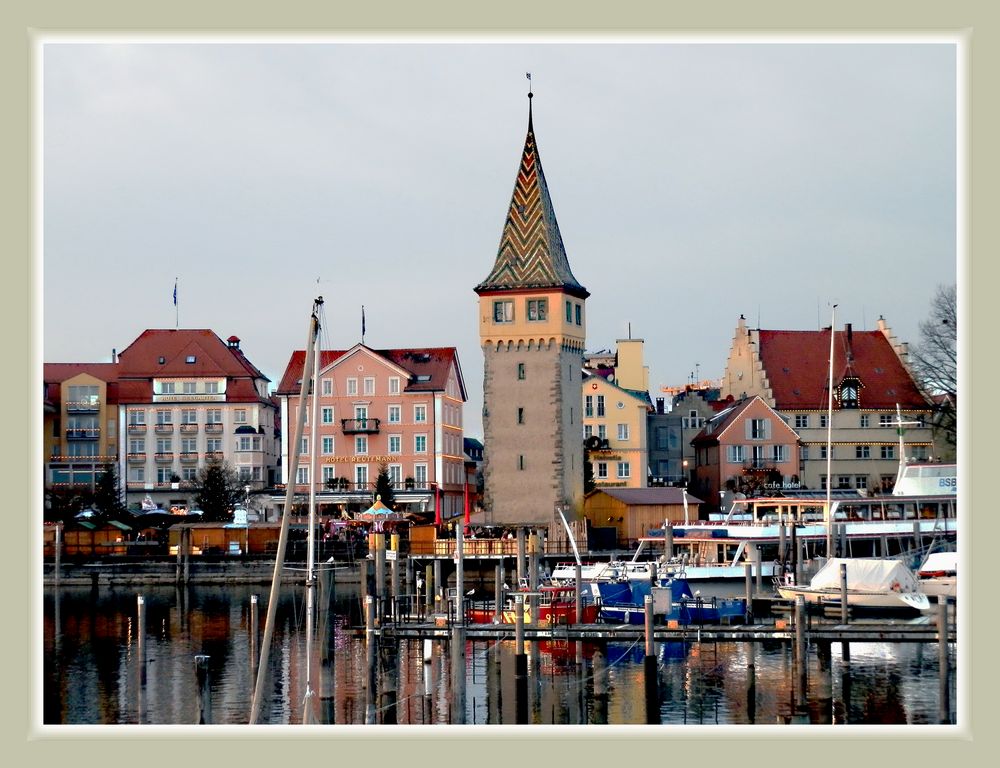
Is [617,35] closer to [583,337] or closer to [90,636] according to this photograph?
[90,636]

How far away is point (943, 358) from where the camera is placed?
79.2m

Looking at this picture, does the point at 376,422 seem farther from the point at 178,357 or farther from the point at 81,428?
the point at 81,428

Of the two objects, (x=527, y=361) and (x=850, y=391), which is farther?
(x=850, y=391)

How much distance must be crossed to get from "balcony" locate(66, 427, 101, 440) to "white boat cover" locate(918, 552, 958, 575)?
193 ft

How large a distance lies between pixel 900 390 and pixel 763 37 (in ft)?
241

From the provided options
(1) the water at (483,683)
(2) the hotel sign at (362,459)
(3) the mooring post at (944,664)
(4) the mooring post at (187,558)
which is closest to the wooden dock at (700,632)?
(1) the water at (483,683)

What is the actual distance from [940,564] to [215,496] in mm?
47478

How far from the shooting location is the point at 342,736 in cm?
2912

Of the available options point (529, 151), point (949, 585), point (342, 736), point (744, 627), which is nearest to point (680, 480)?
point (529, 151)

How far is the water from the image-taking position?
136ft

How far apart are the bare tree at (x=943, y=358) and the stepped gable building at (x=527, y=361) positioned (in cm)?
1744

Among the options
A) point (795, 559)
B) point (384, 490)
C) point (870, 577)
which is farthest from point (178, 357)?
point (870, 577)

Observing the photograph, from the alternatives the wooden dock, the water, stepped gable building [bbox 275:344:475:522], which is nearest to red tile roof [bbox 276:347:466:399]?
stepped gable building [bbox 275:344:475:522]

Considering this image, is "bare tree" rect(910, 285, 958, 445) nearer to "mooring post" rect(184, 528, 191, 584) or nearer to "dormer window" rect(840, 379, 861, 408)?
"dormer window" rect(840, 379, 861, 408)
